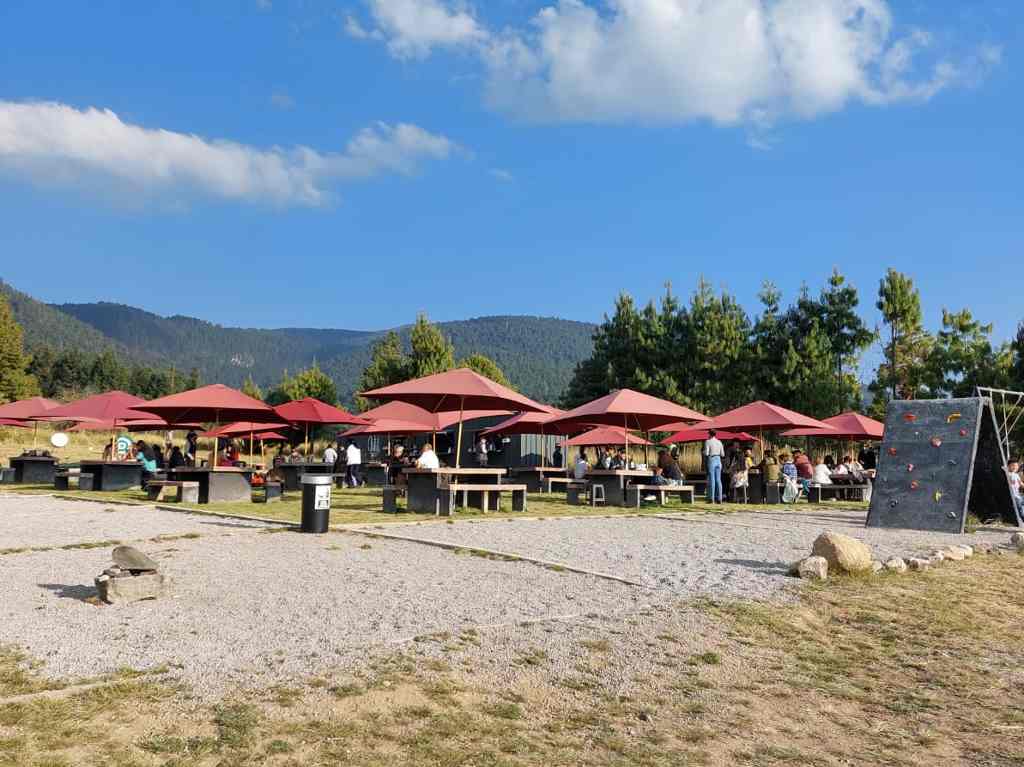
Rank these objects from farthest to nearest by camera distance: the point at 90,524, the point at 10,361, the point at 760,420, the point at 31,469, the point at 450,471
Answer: the point at 10,361, the point at 31,469, the point at 760,420, the point at 450,471, the point at 90,524

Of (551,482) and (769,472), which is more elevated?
(769,472)

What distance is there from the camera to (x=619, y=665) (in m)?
4.79

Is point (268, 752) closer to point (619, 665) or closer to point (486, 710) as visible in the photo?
point (486, 710)

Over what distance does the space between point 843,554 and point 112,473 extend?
15.8 metres

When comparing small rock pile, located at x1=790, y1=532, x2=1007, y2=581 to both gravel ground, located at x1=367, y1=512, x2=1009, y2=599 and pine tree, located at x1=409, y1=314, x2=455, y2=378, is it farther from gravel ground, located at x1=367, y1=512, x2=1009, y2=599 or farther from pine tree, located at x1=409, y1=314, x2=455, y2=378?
pine tree, located at x1=409, y1=314, x2=455, y2=378

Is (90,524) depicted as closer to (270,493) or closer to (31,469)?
(270,493)

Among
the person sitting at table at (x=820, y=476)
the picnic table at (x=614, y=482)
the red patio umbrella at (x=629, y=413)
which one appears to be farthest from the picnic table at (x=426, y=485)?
the person sitting at table at (x=820, y=476)

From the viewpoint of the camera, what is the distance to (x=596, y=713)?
4.07 m

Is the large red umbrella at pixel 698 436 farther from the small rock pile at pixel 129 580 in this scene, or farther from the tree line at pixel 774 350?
the small rock pile at pixel 129 580

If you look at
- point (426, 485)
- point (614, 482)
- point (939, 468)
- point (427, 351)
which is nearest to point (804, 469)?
point (614, 482)

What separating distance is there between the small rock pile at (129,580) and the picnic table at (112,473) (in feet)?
43.6

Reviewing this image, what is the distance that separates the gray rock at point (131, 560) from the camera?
19.9 feet

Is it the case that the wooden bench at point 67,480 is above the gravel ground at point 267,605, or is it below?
above

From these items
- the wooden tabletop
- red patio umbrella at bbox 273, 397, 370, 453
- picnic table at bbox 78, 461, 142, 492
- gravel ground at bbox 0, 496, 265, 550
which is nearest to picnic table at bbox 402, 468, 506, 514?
the wooden tabletop
